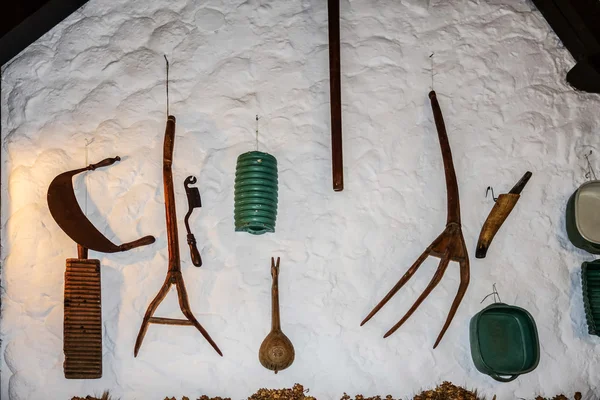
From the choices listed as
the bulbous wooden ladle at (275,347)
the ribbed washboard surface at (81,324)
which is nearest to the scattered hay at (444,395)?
the bulbous wooden ladle at (275,347)

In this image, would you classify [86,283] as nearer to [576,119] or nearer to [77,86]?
[77,86]

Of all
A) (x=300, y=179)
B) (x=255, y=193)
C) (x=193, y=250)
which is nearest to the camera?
(x=255, y=193)

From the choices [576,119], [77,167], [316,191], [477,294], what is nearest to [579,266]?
[477,294]

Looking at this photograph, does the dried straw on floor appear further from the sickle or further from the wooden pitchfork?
the sickle

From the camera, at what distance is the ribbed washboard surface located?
A: 6.98ft

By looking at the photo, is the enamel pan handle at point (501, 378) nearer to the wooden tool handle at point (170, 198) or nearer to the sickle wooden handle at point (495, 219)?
the sickle wooden handle at point (495, 219)

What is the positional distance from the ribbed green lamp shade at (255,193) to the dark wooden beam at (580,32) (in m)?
1.29

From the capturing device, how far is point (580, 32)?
2396mm

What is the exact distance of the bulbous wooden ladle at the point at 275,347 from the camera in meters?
2.13

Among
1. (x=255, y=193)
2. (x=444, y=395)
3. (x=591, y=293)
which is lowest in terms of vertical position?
(x=444, y=395)

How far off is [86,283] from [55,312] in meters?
0.18

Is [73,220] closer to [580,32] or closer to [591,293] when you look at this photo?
[591,293]

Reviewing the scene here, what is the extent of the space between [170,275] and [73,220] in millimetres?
405

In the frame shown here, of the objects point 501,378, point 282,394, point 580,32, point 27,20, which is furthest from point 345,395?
point 27,20
